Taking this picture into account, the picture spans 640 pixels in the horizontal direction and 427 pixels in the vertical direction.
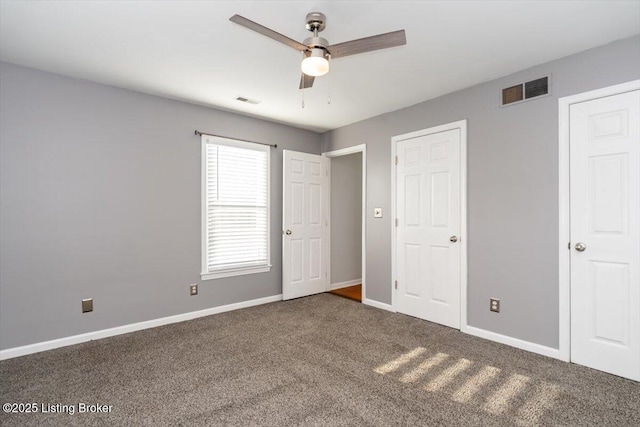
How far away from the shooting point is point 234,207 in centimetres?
423

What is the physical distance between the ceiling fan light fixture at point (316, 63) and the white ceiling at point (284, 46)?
0.33 metres

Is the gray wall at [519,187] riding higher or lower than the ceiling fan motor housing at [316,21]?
lower

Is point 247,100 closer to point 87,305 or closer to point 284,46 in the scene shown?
point 284,46

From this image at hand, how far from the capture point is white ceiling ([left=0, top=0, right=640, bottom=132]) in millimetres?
2102

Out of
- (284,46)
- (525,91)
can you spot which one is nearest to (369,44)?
(284,46)

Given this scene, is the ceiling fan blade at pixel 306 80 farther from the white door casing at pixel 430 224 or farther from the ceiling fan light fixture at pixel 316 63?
the white door casing at pixel 430 224

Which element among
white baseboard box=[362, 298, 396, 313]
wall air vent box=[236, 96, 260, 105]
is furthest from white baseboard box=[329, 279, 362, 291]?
wall air vent box=[236, 96, 260, 105]

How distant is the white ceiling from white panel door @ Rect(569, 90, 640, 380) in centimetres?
63

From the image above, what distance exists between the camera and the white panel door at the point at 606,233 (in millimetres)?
2422

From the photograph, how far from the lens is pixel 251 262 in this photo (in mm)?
4375

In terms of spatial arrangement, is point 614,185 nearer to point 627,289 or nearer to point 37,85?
point 627,289
